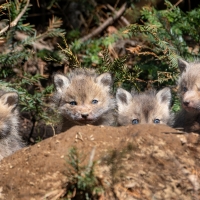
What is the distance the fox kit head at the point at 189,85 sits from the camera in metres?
5.45

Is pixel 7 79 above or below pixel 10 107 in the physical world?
above

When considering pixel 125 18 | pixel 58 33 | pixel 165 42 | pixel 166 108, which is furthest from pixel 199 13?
pixel 125 18

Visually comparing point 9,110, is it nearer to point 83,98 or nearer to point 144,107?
point 83,98

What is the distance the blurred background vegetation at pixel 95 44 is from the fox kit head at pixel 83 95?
0.48ft

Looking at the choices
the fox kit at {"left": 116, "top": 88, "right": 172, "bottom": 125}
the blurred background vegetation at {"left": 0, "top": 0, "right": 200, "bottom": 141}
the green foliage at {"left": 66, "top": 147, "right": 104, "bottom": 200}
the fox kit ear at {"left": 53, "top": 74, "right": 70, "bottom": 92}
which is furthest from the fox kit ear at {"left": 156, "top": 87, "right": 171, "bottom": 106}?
the green foliage at {"left": 66, "top": 147, "right": 104, "bottom": 200}

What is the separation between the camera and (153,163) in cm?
384

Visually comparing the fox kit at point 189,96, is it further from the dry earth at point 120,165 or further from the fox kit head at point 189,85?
the dry earth at point 120,165

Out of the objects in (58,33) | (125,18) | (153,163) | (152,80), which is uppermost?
(125,18)

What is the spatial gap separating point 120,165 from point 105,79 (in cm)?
275

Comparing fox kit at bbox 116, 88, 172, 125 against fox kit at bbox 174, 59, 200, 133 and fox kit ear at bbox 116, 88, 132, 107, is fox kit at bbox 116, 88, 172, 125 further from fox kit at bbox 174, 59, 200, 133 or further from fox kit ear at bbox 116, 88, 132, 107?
fox kit at bbox 174, 59, 200, 133

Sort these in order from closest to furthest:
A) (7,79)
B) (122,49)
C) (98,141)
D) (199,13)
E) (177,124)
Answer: (98,141)
(177,124)
(199,13)
(7,79)
(122,49)

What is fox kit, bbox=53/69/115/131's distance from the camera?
19.9ft

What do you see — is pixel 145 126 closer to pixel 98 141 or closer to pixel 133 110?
pixel 98 141

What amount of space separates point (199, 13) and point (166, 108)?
55.2 inches
